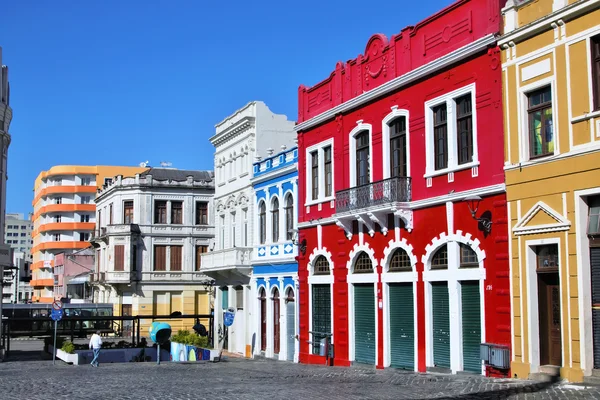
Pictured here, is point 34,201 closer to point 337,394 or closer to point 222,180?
point 222,180

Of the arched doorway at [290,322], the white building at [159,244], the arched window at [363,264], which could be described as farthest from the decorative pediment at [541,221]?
the white building at [159,244]

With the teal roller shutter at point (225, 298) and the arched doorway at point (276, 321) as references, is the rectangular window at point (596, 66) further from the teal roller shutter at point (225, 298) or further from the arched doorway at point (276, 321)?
the teal roller shutter at point (225, 298)

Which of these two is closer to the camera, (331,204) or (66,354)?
(331,204)

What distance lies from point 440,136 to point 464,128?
1.13 meters

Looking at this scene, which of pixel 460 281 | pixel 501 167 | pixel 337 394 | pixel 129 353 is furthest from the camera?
pixel 129 353

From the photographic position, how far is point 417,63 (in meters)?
23.4

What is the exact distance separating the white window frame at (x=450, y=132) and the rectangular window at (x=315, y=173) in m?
7.62

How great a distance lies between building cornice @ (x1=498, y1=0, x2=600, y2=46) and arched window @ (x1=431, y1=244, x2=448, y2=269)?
5737 mm

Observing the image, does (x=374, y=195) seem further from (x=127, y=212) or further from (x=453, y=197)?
(x=127, y=212)

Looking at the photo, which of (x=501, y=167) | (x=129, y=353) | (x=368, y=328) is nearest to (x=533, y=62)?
(x=501, y=167)

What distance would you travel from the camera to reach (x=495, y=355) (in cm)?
1919

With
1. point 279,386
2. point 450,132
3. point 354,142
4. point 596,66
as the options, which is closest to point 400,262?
point 450,132

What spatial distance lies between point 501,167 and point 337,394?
683cm

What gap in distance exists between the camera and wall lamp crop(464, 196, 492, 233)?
20.0m
